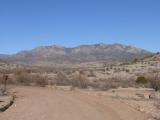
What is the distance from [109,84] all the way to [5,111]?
20886mm

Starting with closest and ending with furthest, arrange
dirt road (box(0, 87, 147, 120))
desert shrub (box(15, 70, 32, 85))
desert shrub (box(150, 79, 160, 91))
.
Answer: dirt road (box(0, 87, 147, 120)) < desert shrub (box(150, 79, 160, 91)) < desert shrub (box(15, 70, 32, 85))

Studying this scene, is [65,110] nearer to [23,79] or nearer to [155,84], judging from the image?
[155,84]

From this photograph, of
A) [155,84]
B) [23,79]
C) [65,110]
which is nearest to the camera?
[65,110]

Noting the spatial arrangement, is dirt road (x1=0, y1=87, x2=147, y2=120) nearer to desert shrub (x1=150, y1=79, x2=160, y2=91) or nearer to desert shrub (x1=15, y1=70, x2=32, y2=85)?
desert shrub (x1=150, y1=79, x2=160, y2=91)

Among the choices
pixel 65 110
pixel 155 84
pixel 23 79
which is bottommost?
pixel 65 110

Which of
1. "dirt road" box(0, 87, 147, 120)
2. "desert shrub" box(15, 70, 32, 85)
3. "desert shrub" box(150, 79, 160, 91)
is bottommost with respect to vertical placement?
"dirt road" box(0, 87, 147, 120)

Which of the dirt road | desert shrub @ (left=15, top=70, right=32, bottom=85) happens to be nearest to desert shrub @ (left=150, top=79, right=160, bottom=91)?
desert shrub @ (left=15, top=70, right=32, bottom=85)

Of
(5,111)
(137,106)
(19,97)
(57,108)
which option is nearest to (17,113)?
(5,111)

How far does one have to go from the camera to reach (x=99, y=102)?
24781 mm

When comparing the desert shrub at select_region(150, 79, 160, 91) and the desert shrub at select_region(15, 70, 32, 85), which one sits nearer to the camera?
the desert shrub at select_region(150, 79, 160, 91)

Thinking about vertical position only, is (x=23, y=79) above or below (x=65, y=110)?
above

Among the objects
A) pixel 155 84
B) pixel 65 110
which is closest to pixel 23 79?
pixel 155 84

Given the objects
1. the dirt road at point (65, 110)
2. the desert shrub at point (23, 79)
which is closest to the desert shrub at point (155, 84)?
the desert shrub at point (23, 79)

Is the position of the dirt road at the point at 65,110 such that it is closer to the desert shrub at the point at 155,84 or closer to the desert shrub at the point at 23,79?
the desert shrub at the point at 155,84
